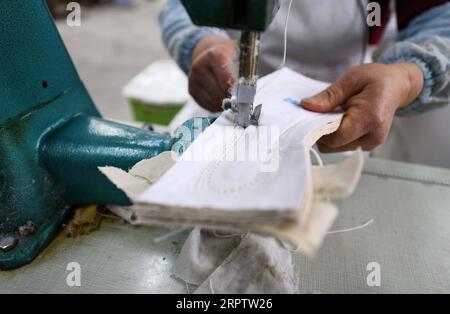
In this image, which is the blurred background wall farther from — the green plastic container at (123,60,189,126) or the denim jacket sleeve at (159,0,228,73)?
the denim jacket sleeve at (159,0,228,73)

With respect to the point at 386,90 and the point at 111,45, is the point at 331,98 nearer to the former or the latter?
the point at 386,90

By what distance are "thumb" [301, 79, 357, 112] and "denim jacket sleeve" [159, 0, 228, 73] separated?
0.46 meters

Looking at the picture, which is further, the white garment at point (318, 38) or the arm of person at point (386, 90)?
the white garment at point (318, 38)

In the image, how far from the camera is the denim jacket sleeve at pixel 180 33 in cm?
102

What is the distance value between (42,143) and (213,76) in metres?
0.41

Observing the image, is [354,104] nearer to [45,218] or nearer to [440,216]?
[440,216]

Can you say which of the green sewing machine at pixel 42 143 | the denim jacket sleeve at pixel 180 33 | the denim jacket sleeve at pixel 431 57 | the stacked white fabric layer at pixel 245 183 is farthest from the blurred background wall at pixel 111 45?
the stacked white fabric layer at pixel 245 183

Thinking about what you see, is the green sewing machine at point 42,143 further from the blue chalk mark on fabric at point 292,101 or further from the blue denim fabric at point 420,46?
the blue denim fabric at point 420,46

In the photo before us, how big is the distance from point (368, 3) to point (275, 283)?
0.92m

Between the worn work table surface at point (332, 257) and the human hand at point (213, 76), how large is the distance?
0.37 m

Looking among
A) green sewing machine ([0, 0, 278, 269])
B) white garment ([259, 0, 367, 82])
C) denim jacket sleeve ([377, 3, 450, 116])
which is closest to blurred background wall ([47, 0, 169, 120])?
white garment ([259, 0, 367, 82])

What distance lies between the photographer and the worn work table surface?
1.84 ft

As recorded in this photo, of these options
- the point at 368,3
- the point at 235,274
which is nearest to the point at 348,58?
the point at 368,3

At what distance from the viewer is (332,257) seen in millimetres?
616
